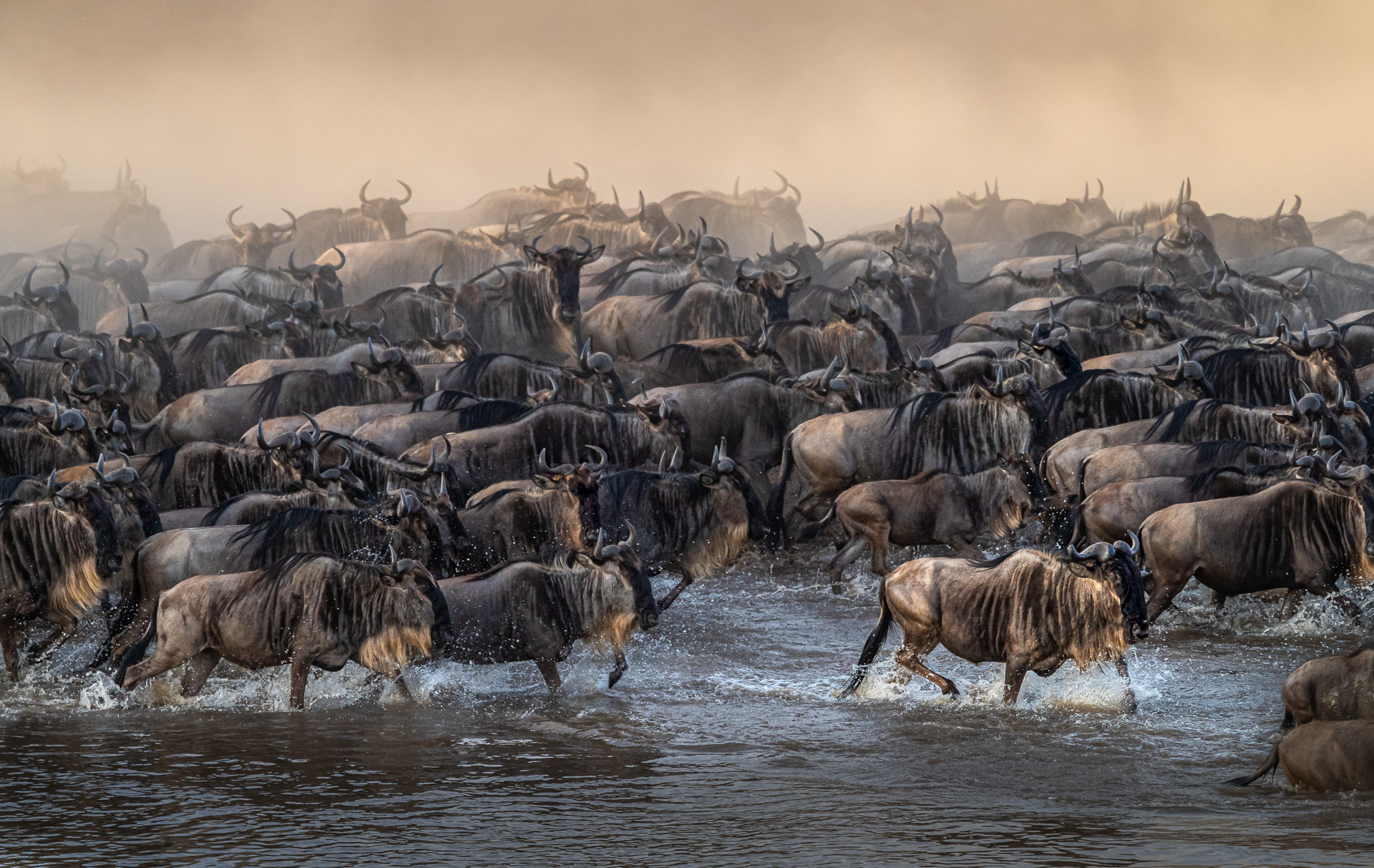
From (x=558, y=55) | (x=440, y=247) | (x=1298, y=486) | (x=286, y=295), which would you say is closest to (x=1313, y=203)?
(x=558, y=55)

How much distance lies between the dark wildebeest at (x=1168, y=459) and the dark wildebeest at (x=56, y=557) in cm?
508

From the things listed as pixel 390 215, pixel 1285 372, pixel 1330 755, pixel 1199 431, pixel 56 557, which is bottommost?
pixel 1330 755

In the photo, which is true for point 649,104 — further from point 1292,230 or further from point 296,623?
point 296,623

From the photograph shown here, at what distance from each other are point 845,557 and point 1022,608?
2566 mm

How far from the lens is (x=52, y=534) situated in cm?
795

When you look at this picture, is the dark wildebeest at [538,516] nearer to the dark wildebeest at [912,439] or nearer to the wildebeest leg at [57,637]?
the wildebeest leg at [57,637]

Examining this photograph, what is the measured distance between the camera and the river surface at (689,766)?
16.9 ft

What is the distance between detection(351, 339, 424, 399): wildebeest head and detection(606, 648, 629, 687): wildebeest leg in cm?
517

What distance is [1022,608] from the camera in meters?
6.74

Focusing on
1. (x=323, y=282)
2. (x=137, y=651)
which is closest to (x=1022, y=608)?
(x=137, y=651)

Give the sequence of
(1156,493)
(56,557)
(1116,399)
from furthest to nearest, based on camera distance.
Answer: (1116,399)
(1156,493)
(56,557)

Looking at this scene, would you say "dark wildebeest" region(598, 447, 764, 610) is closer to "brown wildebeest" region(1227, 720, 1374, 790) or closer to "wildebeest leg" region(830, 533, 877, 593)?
"wildebeest leg" region(830, 533, 877, 593)

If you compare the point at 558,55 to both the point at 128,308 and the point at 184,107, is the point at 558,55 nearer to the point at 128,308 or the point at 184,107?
the point at 184,107

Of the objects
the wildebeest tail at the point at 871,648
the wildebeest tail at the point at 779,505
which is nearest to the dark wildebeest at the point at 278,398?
the wildebeest tail at the point at 779,505
